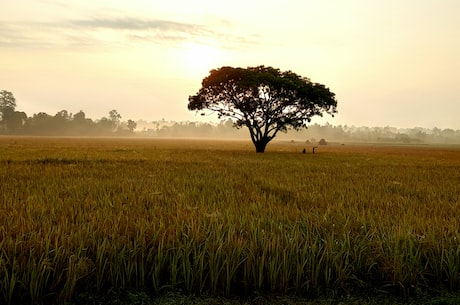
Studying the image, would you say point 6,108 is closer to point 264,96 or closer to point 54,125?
point 54,125

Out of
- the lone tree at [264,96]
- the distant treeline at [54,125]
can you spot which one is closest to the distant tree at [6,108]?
the distant treeline at [54,125]

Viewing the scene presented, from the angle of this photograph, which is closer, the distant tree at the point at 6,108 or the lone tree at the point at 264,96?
the lone tree at the point at 264,96

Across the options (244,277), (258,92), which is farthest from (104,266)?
(258,92)

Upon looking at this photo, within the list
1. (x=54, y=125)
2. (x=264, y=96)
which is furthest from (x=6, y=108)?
(x=264, y=96)

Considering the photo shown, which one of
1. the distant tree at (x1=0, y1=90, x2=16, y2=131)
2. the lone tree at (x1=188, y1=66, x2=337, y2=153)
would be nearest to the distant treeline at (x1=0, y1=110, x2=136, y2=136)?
the distant tree at (x1=0, y1=90, x2=16, y2=131)

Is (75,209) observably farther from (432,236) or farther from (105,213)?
(432,236)

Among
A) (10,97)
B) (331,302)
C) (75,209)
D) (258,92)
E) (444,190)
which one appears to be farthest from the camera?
(10,97)

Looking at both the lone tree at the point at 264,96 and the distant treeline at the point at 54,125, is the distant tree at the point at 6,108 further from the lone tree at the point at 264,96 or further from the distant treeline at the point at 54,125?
the lone tree at the point at 264,96

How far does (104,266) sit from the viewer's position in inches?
127

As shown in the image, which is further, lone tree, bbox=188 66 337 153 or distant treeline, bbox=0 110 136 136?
distant treeline, bbox=0 110 136 136

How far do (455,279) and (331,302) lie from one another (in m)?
1.53

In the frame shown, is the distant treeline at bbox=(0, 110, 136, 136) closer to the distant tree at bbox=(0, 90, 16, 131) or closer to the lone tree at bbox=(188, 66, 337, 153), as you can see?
the distant tree at bbox=(0, 90, 16, 131)

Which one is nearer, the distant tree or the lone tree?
the lone tree

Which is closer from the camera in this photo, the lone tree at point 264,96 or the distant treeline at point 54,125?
the lone tree at point 264,96
